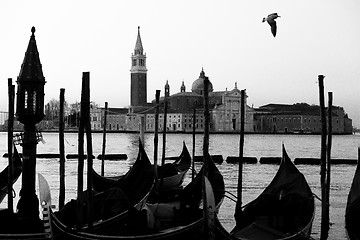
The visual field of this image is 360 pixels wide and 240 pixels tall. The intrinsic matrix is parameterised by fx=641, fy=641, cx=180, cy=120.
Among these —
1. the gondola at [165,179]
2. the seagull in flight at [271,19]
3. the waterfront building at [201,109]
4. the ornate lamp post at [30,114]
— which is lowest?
the gondola at [165,179]

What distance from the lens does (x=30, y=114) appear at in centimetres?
707

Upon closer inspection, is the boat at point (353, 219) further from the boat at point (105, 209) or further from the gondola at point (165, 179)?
the gondola at point (165, 179)

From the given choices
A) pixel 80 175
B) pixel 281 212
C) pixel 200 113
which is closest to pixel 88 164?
pixel 80 175

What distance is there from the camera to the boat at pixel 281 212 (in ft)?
20.3

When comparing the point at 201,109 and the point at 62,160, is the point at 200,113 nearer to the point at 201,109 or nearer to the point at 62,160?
the point at 201,109

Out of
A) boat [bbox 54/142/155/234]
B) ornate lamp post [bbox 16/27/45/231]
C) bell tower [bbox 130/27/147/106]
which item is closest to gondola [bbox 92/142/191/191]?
boat [bbox 54/142/155/234]

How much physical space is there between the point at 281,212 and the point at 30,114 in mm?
2934

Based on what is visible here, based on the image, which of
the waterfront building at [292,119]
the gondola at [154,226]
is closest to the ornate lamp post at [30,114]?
the gondola at [154,226]

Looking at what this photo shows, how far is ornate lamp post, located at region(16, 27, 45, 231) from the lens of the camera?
6.93 metres

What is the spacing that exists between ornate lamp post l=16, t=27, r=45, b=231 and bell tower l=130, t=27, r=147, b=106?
6365 centimetres

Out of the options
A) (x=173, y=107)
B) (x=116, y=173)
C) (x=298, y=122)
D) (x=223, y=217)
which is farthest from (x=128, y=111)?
(x=223, y=217)

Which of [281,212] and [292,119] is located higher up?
[292,119]

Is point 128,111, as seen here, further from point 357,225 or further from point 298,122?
point 357,225

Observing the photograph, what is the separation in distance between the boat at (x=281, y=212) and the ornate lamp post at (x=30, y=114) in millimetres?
2239
